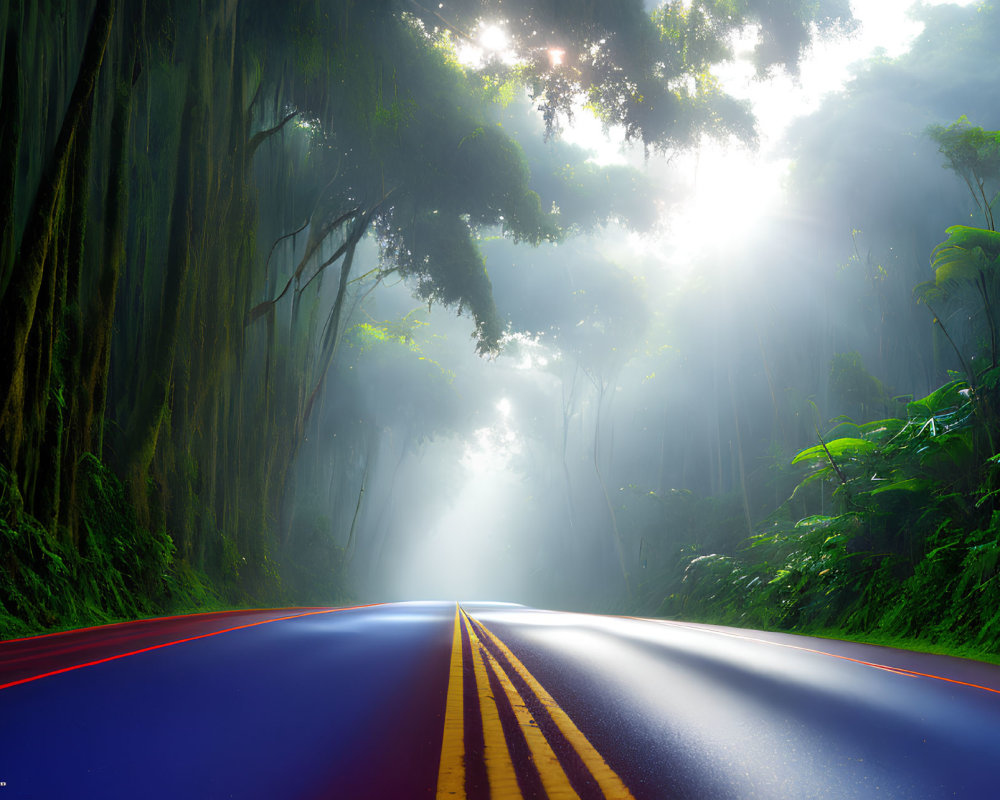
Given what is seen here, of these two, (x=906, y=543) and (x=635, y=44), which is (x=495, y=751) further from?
(x=635, y=44)

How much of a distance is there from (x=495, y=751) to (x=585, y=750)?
0.39m

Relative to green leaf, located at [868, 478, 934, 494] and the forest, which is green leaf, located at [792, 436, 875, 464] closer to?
the forest

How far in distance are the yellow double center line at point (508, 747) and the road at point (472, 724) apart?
0.05 feet

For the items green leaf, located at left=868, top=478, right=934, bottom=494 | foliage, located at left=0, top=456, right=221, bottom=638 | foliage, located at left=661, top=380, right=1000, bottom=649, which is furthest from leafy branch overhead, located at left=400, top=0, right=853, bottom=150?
foliage, located at left=0, top=456, right=221, bottom=638

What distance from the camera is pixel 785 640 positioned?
759 centimetres

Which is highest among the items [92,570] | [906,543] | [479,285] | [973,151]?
[973,151]

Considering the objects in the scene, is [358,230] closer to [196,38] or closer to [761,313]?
[196,38]

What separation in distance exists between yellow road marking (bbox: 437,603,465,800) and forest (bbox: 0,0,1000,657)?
489 cm

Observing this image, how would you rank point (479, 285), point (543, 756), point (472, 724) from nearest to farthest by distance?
point (543, 756) → point (472, 724) → point (479, 285)

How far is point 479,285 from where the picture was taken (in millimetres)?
18484

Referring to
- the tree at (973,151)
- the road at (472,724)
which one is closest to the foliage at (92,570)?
the road at (472,724)

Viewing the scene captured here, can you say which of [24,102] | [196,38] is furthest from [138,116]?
[24,102]

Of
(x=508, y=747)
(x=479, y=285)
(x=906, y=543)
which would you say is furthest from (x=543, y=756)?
(x=479, y=285)

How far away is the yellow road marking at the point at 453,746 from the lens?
7.50 ft
